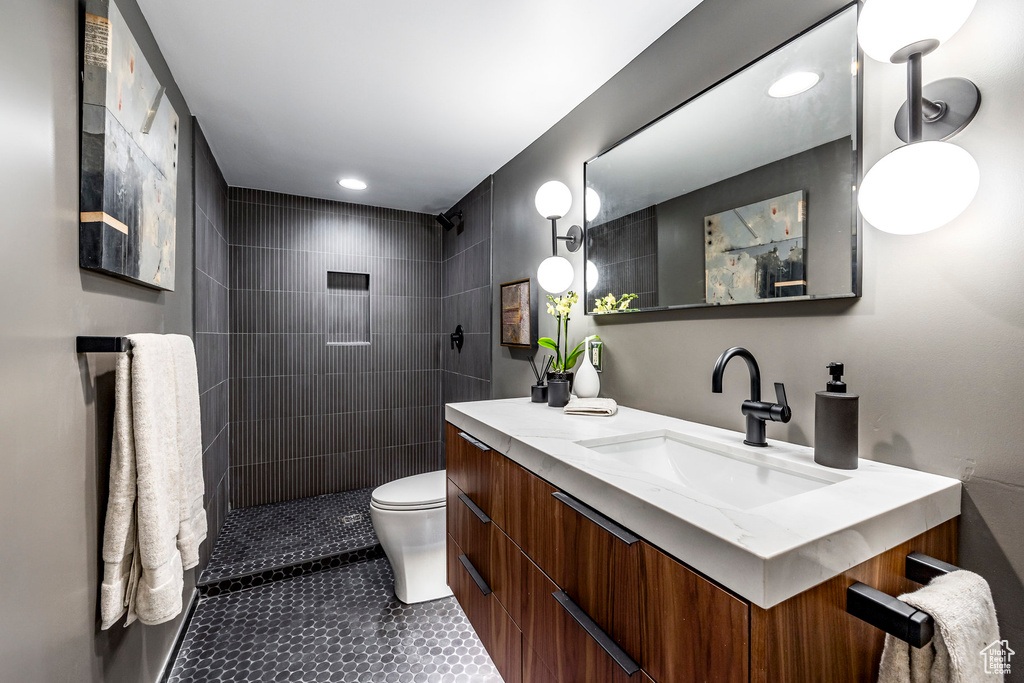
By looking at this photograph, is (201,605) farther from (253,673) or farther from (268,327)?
(268,327)

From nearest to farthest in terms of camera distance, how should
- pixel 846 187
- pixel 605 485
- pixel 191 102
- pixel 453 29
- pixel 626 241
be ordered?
1. pixel 605 485
2. pixel 846 187
3. pixel 453 29
4. pixel 626 241
5. pixel 191 102

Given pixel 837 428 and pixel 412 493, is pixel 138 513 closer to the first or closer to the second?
pixel 412 493

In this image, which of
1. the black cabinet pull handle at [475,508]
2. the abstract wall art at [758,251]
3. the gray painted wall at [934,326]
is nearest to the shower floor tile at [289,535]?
the black cabinet pull handle at [475,508]

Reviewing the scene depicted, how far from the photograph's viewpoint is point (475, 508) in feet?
4.68

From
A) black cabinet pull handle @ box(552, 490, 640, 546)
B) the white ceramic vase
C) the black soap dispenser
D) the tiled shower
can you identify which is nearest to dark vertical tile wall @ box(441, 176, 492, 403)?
the tiled shower

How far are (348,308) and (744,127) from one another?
286cm

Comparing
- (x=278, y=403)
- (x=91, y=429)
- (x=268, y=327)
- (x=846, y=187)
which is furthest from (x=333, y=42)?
(x=278, y=403)

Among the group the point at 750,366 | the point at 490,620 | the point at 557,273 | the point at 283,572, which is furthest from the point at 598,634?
the point at 283,572

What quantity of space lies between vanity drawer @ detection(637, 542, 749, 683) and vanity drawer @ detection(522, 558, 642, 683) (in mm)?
88

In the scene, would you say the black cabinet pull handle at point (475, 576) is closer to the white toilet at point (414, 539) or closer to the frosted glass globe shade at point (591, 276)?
the white toilet at point (414, 539)

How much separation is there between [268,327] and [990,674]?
3512 mm

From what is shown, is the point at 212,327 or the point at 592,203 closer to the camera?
the point at 592,203

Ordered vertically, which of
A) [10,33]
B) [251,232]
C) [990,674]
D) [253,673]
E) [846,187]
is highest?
[251,232]

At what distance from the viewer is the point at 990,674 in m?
0.70
